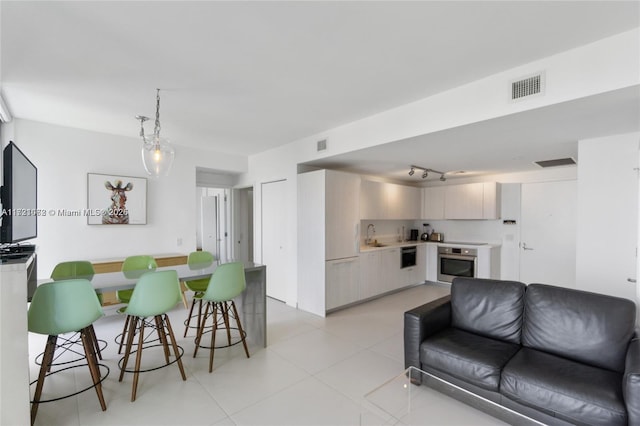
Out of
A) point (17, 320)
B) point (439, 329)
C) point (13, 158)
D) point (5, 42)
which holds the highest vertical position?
point (5, 42)

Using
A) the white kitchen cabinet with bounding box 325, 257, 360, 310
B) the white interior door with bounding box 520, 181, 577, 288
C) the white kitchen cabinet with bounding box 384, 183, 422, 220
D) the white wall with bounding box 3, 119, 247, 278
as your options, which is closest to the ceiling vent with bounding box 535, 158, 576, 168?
the white interior door with bounding box 520, 181, 577, 288

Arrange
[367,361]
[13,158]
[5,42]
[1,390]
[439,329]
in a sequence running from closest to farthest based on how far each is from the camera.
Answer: [1,390]
[13,158]
[5,42]
[439,329]
[367,361]

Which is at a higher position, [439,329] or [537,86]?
[537,86]

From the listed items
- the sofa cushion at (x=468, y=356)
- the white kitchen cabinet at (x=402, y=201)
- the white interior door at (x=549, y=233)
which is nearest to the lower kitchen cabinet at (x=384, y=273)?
the white kitchen cabinet at (x=402, y=201)

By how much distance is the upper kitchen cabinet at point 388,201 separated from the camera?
5261mm

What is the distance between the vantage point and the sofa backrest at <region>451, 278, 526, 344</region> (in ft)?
8.21

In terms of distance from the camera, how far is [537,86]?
2279 mm

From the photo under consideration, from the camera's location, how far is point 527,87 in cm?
232

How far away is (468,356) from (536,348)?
2.01 feet

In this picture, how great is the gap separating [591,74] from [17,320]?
4150 millimetres

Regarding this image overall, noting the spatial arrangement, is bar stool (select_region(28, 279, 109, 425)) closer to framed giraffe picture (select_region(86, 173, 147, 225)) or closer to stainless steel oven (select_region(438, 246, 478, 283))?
framed giraffe picture (select_region(86, 173, 147, 225))

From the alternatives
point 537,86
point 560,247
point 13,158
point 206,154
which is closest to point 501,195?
point 560,247

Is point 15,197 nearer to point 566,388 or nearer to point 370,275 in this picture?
point 566,388

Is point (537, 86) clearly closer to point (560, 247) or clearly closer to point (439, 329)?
point (439, 329)
